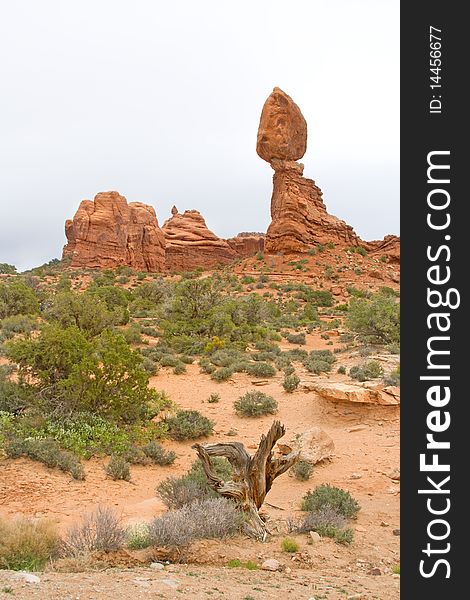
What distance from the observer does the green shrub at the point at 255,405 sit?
11.5 m

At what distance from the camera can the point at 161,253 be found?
59.3 metres

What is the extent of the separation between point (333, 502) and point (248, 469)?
4.50 ft

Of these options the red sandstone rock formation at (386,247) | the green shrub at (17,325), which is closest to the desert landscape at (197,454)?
the green shrub at (17,325)

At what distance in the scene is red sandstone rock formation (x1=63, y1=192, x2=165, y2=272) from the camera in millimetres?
54219

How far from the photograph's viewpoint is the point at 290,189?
149 ft

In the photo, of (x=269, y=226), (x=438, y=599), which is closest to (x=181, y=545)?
(x=438, y=599)

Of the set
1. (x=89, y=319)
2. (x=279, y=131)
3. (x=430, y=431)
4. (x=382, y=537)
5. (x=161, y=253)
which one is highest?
(x=279, y=131)

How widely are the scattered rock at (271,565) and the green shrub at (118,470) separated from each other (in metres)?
3.55

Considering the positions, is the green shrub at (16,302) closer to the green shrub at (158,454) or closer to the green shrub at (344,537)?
the green shrub at (158,454)

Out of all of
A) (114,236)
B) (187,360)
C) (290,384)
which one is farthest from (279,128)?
(290,384)

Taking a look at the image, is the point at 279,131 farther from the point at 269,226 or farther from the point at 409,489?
the point at 409,489

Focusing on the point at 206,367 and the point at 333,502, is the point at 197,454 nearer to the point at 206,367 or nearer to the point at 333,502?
the point at 333,502

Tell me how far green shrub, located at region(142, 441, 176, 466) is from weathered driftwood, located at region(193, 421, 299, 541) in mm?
2760

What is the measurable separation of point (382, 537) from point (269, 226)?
4160 centimetres
